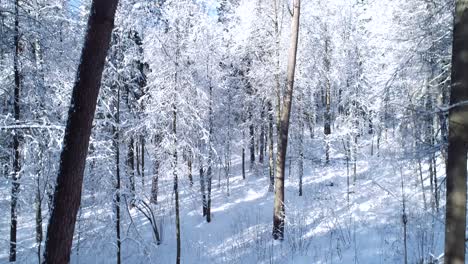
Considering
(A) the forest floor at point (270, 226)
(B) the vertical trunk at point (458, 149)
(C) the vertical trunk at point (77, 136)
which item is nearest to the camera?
(C) the vertical trunk at point (77, 136)

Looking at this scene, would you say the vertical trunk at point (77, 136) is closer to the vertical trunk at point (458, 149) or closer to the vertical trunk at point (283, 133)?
the vertical trunk at point (458, 149)

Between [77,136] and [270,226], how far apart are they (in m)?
11.1

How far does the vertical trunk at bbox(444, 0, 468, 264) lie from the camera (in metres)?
5.21

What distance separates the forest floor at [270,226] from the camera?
948 centimetres

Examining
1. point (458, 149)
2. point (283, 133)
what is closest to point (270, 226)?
point (283, 133)

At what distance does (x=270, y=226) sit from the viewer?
1383cm

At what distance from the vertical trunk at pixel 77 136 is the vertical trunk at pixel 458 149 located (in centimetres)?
499

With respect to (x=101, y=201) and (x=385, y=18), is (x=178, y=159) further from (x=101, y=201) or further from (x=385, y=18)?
(x=385, y=18)

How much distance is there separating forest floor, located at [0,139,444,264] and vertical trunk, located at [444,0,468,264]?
1.10ft

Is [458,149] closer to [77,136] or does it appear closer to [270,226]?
[77,136]

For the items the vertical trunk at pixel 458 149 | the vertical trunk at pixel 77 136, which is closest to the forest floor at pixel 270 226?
the vertical trunk at pixel 458 149

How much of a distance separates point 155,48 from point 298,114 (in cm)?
978

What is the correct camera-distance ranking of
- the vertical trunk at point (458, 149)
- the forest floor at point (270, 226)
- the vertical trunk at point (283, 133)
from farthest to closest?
the vertical trunk at point (283, 133) < the forest floor at point (270, 226) < the vertical trunk at point (458, 149)

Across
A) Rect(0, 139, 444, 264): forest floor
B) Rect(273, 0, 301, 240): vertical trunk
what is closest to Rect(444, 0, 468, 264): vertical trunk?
Rect(0, 139, 444, 264): forest floor
